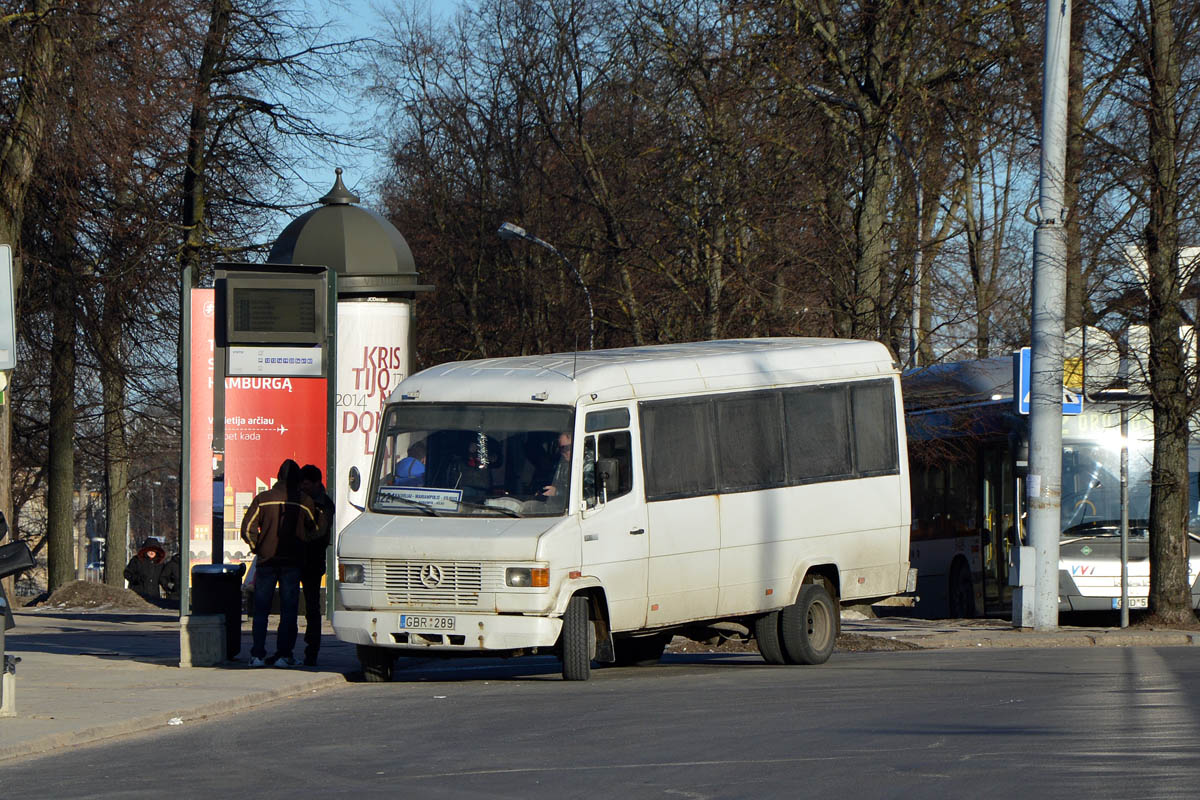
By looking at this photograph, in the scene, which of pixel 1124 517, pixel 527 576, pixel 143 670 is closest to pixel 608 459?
pixel 527 576

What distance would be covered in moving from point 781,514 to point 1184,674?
3.77m

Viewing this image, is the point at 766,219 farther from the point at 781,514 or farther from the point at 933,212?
the point at 781,514

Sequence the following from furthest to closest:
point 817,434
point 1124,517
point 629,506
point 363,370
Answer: point 363,370, point 1124,517, point 817,434, point 629,506

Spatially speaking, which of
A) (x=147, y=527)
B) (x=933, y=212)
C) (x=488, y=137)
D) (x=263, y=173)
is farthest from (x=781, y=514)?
(x=147, y=527)

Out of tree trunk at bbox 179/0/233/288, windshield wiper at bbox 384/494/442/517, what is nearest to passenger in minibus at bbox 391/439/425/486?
windshield wiper at bbox 384/494/442/517

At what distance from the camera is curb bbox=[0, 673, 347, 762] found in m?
10.9

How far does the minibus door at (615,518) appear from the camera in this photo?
1490 cm

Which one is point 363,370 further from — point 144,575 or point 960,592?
point 144,575

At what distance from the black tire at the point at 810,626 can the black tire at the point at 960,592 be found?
9540mm

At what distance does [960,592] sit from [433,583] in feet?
45.6

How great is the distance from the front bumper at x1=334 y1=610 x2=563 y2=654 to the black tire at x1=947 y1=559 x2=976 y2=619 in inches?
502

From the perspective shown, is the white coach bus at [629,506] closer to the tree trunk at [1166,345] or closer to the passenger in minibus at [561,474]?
the passenger in minibus at [561,474]

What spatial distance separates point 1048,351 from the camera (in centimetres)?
2055

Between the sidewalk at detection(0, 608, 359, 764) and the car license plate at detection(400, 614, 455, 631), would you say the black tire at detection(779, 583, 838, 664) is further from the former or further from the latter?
the sidewalk at detection(0, 608, 359, 764)
